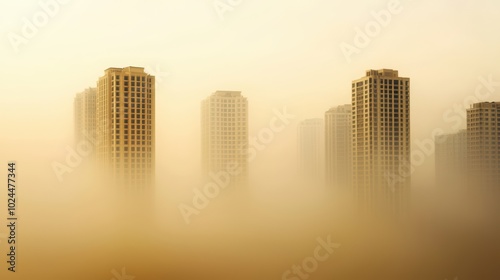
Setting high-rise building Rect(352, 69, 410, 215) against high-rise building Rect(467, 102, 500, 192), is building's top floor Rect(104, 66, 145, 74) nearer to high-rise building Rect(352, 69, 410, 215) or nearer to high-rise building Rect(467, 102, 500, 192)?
high-rise building Rect(352, 69, 410, 215)

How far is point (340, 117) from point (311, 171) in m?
0.41

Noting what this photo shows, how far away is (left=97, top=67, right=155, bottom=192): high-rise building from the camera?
326 centimetres

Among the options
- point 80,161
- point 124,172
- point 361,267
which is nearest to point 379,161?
point 361,267

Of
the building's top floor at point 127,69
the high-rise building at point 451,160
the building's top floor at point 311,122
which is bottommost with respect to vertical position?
the high-rise building at point 451,160

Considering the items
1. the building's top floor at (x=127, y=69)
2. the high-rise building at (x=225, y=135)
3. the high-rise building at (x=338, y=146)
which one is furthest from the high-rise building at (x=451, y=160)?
the building's top floor at (x=127, y=69)

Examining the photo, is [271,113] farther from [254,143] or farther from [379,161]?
[379,161]

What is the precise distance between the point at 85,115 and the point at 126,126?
242mm

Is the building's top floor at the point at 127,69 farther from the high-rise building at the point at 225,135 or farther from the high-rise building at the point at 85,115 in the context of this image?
the high-rise building at the point at 225,135

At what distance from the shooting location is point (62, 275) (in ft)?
10.4

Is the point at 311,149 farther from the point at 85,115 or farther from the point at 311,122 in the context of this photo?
the point at 85,115

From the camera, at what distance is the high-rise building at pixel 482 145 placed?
3812 millimetres

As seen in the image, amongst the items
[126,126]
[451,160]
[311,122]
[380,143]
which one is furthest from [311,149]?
[126,126]

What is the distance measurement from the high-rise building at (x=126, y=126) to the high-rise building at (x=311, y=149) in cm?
94

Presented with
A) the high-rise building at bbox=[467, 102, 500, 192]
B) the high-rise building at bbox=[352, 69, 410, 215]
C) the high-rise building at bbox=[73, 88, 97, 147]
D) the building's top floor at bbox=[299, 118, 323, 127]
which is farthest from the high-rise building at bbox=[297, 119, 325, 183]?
the high-rise building at bbox=[73, 88, 97, 147]
